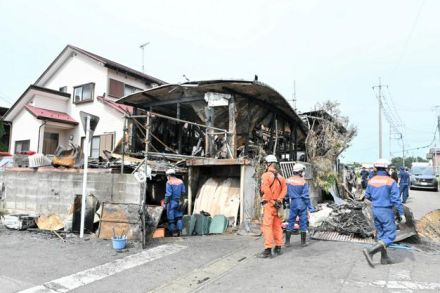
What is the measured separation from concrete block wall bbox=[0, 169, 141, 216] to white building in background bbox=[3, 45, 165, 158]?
21.9ft

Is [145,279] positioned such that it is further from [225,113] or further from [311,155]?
[311,155]

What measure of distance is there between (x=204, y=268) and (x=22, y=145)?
17.8m

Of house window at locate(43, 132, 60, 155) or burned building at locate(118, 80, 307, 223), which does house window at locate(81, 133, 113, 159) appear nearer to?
house window at locate(43, 132, 60, 155)

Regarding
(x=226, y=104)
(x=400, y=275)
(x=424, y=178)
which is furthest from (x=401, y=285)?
(x=424, y=178)

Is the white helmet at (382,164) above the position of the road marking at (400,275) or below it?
above

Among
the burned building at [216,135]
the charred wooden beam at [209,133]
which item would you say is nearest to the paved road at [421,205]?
the burned building at [216,135]

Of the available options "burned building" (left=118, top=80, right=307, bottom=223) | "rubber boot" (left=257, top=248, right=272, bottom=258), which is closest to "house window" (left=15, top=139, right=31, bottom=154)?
"burned building" (left=118, top=80, right=307, bottom=223)

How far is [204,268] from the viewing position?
5.77 metres

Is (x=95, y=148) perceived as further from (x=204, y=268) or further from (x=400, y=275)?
(x=400, y=275)

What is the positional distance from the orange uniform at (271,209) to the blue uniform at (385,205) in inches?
64.8

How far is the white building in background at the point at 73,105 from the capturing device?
18.3 metres

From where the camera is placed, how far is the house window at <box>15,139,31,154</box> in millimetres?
19275

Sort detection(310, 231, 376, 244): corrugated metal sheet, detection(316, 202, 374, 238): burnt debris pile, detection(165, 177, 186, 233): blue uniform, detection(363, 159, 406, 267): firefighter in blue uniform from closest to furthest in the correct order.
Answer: detection(363, 159, 406, 267): firefighter in blue uniform < detection(310, 231, 376, 244): corrugated metal sheet < detection(316, 202, 374, 238): burnt debris pile < detection(165, 177, 186, 233): blue uniform

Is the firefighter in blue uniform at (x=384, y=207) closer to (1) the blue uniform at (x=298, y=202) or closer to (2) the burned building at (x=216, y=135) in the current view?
(1) the blue uniform at (x=298, y=202)
